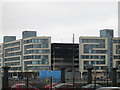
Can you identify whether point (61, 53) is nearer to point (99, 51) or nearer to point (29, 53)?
point (29, 53)

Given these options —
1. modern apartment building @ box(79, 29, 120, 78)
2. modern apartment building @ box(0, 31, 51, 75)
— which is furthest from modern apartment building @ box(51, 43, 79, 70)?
modern apartment building @ box(79, 29, 120, 78)

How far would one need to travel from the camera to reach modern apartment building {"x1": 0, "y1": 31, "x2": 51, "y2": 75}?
112m

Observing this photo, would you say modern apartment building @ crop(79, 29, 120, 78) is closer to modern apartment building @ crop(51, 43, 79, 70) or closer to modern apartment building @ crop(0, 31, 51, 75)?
modern apartment building @ crop(51, 43, 79, 70)

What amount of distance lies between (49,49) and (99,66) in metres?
19.1

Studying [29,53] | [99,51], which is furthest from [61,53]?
[99,51]

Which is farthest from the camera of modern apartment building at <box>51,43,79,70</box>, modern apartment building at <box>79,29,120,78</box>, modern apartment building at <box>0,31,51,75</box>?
modern apartment building at <box>0,31,51,75</box>

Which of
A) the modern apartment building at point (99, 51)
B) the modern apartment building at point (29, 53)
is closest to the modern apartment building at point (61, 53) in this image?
the modern apartment building at point (29, 53)

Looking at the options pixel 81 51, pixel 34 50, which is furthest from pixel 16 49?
pixel 81 51

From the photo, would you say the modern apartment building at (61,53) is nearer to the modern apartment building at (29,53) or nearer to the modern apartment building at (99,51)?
the modern apartment building at (29,53)

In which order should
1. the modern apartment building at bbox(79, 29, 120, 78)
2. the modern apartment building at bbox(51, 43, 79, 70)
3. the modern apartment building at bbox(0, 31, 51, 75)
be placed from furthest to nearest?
the modern apartment building at bbox(0, 31, 51, 75), the modern apartment building at bbox(79, 29, 120, 78), the modern apartment building at bbox(51, 43, 79, 70)

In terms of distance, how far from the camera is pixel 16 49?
124 m

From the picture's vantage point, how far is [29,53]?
116062 millimetres

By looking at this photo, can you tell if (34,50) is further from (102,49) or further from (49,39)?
(102,49)

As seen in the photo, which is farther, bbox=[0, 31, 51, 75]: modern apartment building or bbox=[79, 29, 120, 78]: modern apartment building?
bbox=[0, 31, 51, 75]: modern apartment building
